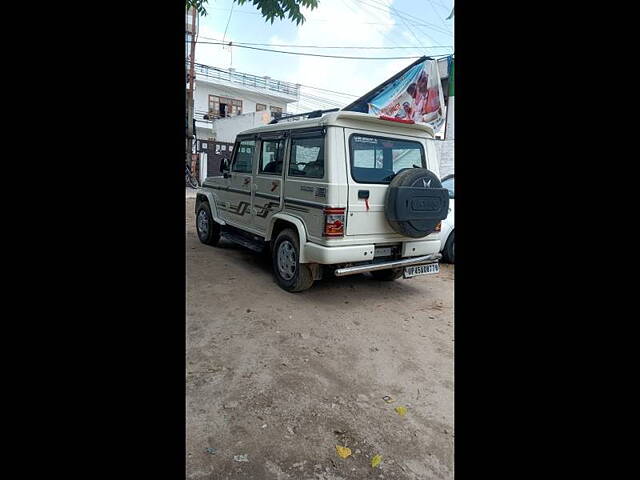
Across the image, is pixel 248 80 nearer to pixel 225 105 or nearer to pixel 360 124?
pixel 225 105

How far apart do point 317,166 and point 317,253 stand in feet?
3.44

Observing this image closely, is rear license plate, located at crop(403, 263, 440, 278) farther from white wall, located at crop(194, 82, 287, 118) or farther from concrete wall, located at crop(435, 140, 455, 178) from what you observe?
white wall, located at crop(194, 82, 287, 118)

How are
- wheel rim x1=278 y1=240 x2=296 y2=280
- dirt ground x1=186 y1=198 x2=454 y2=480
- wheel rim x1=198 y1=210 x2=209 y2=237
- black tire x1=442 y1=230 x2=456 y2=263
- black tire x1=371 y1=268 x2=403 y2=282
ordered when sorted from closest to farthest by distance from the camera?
1. dirt ground x1=186 y1=198 x2=454 y2=480
2. wheel rim x1=278 y1=240 x2=296 y2=280
3. black tire x1=371 y1=268 x2=403 y2=282
4. black tire x1=442 y1=230 x2=456 y2=263
5. wheel rim x1=198 y1=210 x2=209 y2=237

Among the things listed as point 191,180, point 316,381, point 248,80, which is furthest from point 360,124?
point 248,80

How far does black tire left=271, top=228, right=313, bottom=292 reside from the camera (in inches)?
204

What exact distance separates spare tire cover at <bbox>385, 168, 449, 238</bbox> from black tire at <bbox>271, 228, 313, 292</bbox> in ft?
3.88

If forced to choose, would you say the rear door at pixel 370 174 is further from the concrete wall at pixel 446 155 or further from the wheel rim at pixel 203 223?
the concrete wall at pixel 446 155

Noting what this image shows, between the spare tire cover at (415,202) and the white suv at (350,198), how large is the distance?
0.01 meters

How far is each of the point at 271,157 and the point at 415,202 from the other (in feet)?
7.40

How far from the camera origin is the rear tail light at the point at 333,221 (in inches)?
185

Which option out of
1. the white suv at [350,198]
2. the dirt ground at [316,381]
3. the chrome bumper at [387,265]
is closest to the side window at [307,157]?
the white suv at [350,198]

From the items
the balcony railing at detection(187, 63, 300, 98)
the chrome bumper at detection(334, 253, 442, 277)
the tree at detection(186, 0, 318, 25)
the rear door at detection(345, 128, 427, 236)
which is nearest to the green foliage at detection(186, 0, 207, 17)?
the tree at detection(186, 0, 318, 25)
